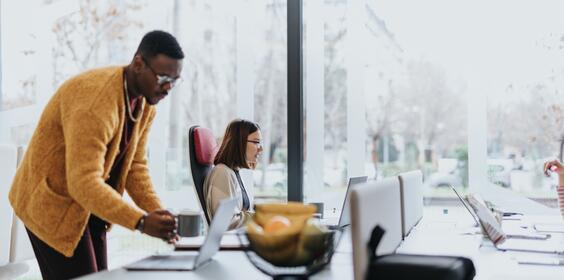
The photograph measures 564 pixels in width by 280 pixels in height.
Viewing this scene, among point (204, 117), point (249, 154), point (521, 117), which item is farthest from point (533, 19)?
point (204, 117)

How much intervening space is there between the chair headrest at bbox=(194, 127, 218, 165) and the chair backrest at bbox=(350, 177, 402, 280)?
125cm

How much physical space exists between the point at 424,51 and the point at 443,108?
918 millimetres

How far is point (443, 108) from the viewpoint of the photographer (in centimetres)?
461

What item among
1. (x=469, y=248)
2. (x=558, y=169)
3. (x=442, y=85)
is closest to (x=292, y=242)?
(x=469, y=248)

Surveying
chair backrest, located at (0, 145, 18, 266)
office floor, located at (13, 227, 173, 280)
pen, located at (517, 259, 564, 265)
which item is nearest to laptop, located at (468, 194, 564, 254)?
pen, located at (517, 259, 564, 265)

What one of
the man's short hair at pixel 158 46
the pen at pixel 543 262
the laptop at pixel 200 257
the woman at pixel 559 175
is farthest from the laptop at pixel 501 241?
the man's short hair at pixel 158 46

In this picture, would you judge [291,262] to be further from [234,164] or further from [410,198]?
[234,164]

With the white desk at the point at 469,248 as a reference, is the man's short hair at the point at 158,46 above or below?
above

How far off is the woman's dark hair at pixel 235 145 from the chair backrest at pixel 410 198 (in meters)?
0.83

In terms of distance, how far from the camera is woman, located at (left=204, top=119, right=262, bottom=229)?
9.40 feet

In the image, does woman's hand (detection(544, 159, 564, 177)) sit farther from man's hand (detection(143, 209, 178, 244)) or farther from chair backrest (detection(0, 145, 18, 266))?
chair backrest (detection(0, 145, 18, 266))

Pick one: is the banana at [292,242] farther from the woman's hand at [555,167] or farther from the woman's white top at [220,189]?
the woman's hand at [555,167]

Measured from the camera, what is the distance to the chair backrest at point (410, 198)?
2305 millimetres

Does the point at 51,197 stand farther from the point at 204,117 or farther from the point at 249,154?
the point at 204,117
